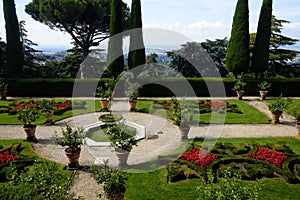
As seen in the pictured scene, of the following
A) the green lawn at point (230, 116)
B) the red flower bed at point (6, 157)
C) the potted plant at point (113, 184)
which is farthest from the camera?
the green lawn at point (230, 116)

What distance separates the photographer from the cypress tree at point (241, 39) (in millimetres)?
19266

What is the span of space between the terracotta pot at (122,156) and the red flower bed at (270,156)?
3738mm

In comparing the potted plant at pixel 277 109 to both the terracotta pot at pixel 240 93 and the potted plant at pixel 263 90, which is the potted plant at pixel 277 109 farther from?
the potted plant at pixel 263 90

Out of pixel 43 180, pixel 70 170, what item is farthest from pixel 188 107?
pixel 43 180

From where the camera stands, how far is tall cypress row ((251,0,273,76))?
19047 millimetres

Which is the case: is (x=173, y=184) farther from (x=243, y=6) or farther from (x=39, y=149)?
(x=243, y=6)

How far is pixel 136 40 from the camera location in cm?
1991

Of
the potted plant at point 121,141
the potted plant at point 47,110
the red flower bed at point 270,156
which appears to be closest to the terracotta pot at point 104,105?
the potted plant at point 47,110

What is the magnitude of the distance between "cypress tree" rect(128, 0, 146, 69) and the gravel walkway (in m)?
6.32

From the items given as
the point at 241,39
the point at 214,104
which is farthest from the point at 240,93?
the point at 241,39

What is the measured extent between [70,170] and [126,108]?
24.7 feet

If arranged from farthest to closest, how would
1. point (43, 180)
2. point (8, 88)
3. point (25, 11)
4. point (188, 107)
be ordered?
1. point (25, 11)
2. point (8, 88)
3. point (188, 107)
4. point (43, 180)

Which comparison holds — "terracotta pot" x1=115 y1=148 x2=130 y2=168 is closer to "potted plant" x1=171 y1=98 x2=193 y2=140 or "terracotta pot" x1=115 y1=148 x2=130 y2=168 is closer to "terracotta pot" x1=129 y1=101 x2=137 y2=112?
"potted plant" x1=171 y1=98 x2=193 y2=140

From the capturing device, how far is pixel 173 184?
6836 mm
